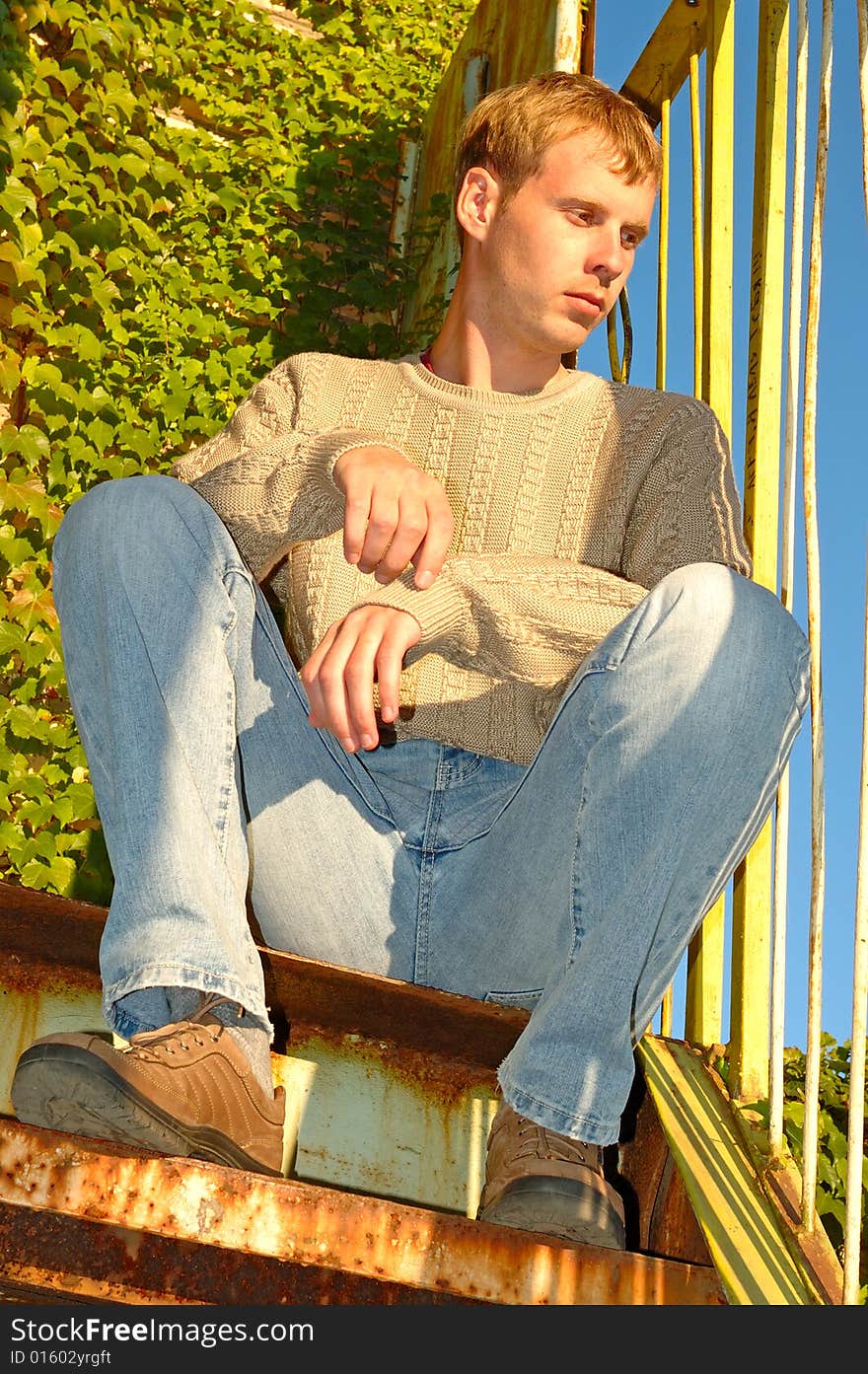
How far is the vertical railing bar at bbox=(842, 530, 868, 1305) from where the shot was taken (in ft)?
3.90

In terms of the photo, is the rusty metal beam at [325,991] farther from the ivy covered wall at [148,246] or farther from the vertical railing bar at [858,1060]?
the ivy covered wall at [148,246]

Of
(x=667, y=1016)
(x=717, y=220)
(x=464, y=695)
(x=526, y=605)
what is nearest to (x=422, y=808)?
(x=464, y=695)

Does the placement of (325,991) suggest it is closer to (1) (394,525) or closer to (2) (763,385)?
(1) (394,525)

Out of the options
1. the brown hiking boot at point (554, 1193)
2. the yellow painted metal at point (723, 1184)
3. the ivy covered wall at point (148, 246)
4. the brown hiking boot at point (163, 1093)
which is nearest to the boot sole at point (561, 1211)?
the brown hiking boot at point (554, 1193)

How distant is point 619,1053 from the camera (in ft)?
4.02

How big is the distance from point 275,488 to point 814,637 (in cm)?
67

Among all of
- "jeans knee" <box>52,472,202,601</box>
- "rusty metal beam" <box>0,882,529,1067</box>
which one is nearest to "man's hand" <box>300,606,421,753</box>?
"jeans knee" <box>52,472,202,601</box>

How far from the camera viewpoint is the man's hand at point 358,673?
132 cm

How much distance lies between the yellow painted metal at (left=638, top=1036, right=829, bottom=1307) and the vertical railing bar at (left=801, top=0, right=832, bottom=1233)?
6 centimetres

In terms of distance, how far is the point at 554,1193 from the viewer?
115 centimetres

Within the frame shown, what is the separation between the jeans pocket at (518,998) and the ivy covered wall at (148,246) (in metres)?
1.59

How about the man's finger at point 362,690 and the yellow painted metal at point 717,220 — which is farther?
the yellow painted metal at point 717,220

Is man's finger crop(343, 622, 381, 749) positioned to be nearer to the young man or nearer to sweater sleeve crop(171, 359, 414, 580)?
the young man

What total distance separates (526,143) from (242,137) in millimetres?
2481
